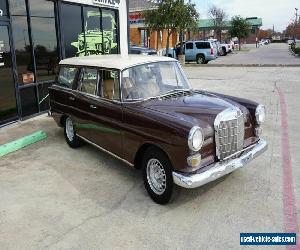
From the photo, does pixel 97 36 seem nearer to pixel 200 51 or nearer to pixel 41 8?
pixel 41 8

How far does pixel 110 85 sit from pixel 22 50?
4.69 m

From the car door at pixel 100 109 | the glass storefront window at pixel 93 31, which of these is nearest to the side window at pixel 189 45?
the glass storefront window at pixel 93 31

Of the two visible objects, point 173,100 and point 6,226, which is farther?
point 173,100

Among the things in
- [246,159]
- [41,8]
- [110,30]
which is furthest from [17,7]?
[246,159]

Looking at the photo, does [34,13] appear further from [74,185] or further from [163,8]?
[163,8]

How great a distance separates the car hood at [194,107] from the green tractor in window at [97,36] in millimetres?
7038

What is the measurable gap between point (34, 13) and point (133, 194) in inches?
265

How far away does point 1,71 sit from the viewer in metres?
8.27

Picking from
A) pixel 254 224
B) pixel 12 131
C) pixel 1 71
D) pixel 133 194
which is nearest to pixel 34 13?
pixel 1 71

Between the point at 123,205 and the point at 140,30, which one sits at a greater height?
the point at 140,30

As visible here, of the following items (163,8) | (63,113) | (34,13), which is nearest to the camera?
(63,113)

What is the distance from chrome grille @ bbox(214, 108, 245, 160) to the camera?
14.3ft

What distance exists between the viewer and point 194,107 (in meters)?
4.70

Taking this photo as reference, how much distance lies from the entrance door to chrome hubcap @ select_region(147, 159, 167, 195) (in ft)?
17.0
